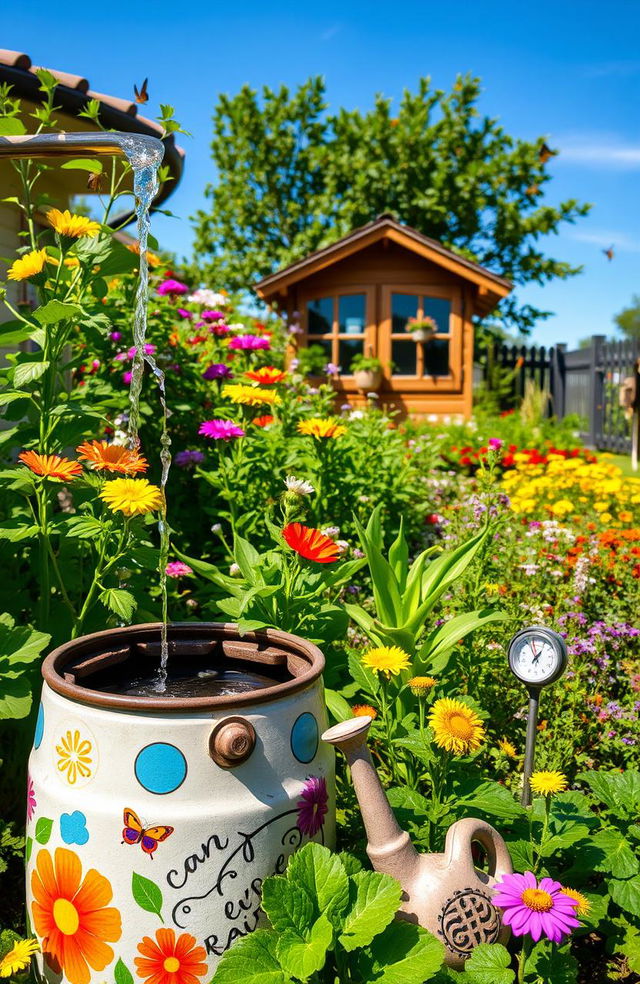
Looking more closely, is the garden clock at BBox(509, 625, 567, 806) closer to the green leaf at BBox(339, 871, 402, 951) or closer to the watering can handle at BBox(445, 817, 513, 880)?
the watering can handle at BBox(445, 817, 513, 880)

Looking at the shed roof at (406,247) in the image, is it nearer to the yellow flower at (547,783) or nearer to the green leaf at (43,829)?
the yellow flower at (547,783)

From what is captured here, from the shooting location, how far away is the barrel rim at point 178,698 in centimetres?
129

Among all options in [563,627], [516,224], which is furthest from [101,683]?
[516,224]

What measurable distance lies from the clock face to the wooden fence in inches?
440

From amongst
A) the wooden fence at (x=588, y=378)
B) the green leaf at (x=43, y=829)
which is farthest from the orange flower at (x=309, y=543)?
the wooden fence at (x=588, y=378)

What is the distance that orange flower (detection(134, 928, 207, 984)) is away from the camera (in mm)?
1300

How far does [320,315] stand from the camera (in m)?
11.6

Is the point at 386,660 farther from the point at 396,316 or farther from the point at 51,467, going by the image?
the point at 396,316

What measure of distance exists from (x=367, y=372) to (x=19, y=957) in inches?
384

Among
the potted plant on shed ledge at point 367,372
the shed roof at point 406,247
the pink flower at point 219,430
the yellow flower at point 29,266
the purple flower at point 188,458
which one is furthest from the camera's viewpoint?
the potted plant on shed ledge at point 367,372

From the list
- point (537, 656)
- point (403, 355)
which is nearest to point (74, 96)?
point (537, 656)

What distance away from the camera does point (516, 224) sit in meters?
16.5

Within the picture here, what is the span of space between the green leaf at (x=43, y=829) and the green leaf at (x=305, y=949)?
1.38ft

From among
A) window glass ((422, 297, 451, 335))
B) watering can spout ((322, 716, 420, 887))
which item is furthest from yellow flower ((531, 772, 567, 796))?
window glass ((422, 297, 451, 335))
